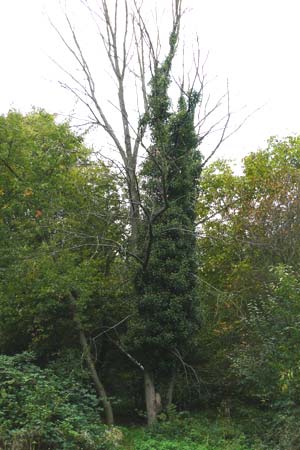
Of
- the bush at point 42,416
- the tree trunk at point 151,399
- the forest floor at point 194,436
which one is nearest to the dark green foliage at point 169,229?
the tree trunk at point 151,399

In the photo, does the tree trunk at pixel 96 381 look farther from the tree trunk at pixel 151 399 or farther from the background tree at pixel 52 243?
the tree trunk at pixel 151 399

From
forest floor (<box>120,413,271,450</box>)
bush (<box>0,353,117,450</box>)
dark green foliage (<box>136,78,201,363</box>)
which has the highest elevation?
dark green foliage (<box>136,78,201,363</box>)

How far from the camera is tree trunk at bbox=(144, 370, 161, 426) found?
14.1 meters

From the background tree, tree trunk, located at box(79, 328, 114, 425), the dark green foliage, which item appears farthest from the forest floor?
the dark green foliage

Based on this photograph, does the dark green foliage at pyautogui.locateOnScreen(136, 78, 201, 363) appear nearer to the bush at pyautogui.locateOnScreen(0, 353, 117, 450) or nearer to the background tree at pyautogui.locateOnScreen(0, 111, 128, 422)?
the background tree at pyautogui.locateOnScreen(0, 111, 128, 422)

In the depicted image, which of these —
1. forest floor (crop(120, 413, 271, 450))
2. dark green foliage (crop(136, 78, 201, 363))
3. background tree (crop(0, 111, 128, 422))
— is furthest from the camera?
dark green foliage (crop(136, 78, 201, 363))

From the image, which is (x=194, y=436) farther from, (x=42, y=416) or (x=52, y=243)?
(x=52, y=243)

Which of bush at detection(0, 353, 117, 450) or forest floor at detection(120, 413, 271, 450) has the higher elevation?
bush at detection(0, 353, 117, 450)

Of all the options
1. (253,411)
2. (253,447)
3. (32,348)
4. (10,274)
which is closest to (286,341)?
(253,447)

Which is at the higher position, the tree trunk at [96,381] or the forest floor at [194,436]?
the tree trunk at [96,381]

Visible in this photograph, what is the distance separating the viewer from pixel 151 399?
46.5 feet

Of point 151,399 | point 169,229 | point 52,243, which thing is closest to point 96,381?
point 151,399

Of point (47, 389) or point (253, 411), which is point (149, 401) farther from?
point (47, 389)

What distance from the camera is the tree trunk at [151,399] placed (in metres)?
14.1
